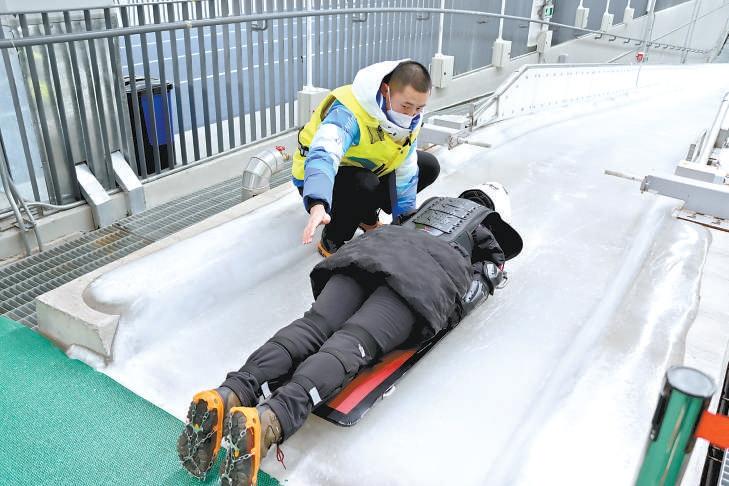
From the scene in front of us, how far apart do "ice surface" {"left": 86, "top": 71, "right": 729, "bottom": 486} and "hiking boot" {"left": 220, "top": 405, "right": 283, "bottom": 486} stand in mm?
206

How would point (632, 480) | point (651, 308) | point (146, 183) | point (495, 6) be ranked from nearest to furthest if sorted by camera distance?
point (632, 480), point (651, 308), point (146, 183), point (495, 6)

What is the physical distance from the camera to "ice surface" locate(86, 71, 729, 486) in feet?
5.63

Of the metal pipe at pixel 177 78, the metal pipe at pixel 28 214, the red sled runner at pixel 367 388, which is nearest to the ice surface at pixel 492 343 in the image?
the red sled runner at pixel 367 388

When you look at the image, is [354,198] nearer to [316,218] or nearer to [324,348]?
[316,218]

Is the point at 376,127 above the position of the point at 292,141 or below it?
above

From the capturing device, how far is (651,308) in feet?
7.89

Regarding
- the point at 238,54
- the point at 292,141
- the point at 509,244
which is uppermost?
the point at 238,54

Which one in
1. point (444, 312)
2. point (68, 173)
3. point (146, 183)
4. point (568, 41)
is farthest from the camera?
point (568, 41)

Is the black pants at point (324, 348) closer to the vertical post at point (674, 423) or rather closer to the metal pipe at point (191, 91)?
the vertical post at point (674, 423)

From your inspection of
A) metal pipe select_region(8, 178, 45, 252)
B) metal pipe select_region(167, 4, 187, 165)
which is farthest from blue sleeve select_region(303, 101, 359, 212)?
metal pipe select_region(167, 4, 187, 165)

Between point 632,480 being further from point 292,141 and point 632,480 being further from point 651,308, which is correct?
point 292,141

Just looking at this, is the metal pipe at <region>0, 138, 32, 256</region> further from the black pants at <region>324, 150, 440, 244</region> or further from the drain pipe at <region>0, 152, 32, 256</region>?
the black pants at <region>324, 150, 440, 244</region>

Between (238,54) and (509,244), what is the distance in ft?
9.79

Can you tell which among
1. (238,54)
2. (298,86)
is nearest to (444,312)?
(238,54)
